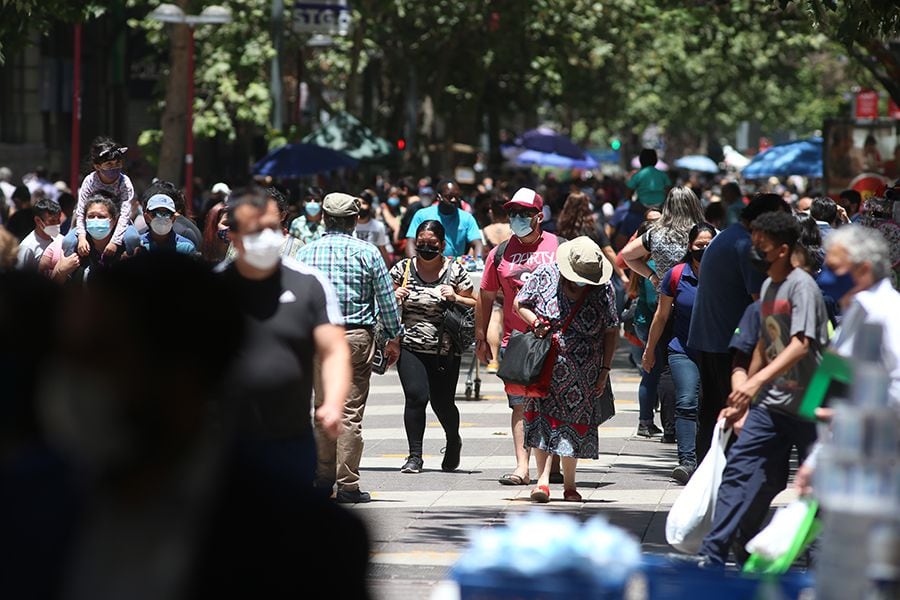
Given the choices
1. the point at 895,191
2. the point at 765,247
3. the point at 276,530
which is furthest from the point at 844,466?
the point at 895,191

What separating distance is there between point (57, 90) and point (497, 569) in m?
34.3

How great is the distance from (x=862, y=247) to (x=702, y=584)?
2306 mm

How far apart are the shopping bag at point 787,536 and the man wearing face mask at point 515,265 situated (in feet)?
16.1

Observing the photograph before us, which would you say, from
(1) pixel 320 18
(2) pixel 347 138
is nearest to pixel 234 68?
(2) pixel 347 138

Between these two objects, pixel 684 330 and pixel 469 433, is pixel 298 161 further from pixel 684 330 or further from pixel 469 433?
pixel 684 330

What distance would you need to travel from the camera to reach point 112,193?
464 inches

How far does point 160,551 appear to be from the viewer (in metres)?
3.29

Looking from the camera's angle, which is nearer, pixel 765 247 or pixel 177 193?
pixel 765 247

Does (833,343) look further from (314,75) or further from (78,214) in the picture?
(314,75)

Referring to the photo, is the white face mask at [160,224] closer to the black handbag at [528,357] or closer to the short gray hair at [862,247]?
the black handbag at [528,357]

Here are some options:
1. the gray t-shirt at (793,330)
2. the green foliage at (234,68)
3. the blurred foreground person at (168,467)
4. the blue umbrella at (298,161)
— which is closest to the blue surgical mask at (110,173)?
the gray t-shirt at (793,330)

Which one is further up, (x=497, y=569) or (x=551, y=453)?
(x=497, y=569)

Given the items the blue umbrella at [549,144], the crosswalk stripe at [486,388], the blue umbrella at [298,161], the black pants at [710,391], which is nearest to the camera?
the black pants at [710,391]

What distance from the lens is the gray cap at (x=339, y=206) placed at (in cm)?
982
